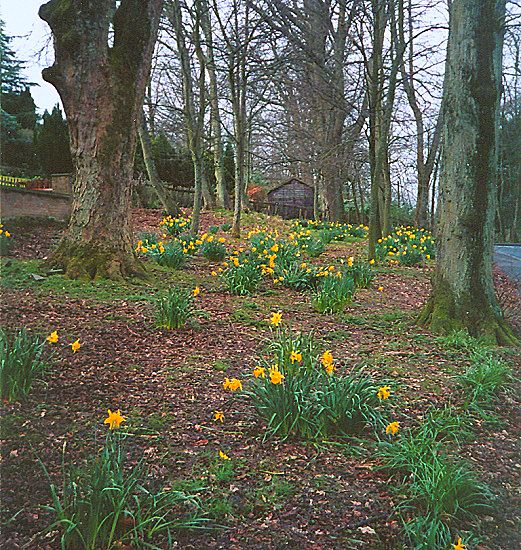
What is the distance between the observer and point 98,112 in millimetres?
5816

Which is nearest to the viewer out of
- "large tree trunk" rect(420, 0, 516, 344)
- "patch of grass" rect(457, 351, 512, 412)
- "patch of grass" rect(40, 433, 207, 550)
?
"patch of grass" rect(40, 433, 207, 550)

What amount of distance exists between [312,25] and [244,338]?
20.2 feet

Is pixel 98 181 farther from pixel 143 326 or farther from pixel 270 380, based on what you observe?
pixel 270 380

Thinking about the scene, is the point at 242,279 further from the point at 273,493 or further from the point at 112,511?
the point at 112,511

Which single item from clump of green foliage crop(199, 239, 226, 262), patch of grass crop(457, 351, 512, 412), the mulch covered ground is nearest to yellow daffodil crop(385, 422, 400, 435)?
the mulch covered ground

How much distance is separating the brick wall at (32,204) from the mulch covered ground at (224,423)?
5700 millimetres

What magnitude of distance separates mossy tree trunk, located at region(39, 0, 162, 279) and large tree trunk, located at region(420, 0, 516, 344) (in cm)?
349

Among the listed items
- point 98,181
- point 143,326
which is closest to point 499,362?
point 143,326

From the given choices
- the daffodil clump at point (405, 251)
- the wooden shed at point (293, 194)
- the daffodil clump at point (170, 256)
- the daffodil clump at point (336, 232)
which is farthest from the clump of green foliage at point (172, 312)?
the wooden shed at point (293, 194)

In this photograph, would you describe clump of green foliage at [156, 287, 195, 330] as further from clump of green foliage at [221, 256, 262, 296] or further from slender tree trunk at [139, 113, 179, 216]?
slender tree trunk at [139, 113, 179, 216]

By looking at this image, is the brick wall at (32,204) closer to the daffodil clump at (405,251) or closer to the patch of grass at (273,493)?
the daffodil clump at (405,251)

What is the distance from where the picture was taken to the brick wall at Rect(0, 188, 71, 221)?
10352mm

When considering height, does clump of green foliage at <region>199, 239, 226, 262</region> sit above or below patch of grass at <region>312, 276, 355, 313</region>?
above

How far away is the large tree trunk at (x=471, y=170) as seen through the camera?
4.66 metres
